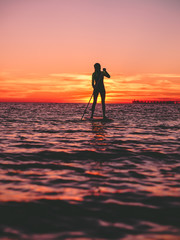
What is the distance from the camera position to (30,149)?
7.58 meters

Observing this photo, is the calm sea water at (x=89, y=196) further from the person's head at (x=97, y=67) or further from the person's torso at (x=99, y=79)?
the person's head at (x=97, y=67)

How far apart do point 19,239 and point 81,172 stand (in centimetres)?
254

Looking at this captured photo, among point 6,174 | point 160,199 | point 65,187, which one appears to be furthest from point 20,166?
point 160,199

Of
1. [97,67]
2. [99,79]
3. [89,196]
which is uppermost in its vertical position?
[97,67]

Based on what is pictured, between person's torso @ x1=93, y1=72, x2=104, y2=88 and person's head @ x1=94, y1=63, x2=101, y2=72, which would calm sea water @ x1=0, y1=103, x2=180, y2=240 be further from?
person's head @ x1=94, y1=63, x2=101, y2=72

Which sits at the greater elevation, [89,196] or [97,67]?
[97,67]

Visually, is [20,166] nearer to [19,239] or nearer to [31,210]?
[31,210]

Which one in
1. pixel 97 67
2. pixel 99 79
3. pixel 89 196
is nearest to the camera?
pixel 89 196

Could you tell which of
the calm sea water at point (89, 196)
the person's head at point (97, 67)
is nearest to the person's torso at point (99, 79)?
the person's head at point (97, 67)

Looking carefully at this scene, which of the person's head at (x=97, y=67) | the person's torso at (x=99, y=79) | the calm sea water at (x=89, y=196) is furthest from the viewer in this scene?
the person's head at (x=97, y=67)

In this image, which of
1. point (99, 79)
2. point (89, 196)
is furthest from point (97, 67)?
point (89, 196)

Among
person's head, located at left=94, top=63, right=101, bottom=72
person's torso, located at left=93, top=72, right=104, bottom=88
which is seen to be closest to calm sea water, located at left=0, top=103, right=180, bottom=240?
person's torso, located at left=93, top=72, right=104, bottom=88

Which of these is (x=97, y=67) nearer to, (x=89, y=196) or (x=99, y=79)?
(x=99, y=79)

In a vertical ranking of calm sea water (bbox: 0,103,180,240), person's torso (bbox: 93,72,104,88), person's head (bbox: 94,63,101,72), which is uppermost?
person's head (bbox: 94,63,101,72)
